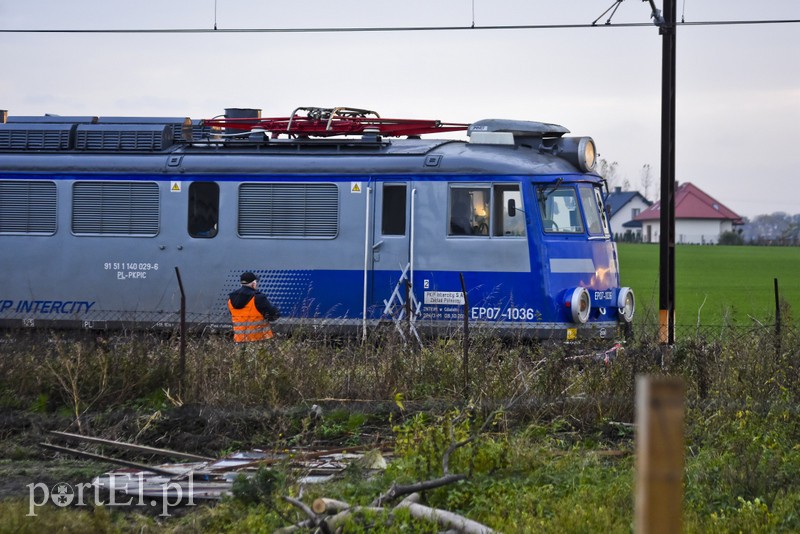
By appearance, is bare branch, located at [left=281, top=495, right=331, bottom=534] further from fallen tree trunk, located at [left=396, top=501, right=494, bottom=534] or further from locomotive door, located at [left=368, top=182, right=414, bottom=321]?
locomotive door, located at [left=368, top=182, right=414, bottom=321]

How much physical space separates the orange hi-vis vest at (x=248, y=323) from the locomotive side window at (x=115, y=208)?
331 cm

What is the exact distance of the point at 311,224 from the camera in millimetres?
15992

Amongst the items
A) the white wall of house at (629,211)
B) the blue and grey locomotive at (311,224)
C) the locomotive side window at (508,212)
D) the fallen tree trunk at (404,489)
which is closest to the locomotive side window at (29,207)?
the blue and grey locomotive at (311,224)

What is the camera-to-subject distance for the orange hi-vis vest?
13.8 metres

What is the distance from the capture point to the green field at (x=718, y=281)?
2567 centimetres

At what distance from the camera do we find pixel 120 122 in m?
17.5

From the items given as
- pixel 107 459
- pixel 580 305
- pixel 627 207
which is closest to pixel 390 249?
pixel 580 305

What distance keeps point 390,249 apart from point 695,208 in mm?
96286

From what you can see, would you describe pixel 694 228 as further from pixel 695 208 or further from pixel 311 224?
pixel 311 224

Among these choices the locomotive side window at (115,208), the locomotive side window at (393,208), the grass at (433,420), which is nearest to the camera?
the grass at (433,420)

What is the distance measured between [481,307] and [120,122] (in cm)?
675

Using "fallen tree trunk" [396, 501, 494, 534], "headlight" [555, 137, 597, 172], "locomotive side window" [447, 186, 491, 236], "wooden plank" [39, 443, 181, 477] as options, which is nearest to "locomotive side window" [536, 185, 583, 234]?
"headlight" [555, 137, 597, 172]

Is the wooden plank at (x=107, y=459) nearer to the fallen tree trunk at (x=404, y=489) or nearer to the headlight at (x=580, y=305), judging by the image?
the fallen tree trunk at (x=404, y=489)
